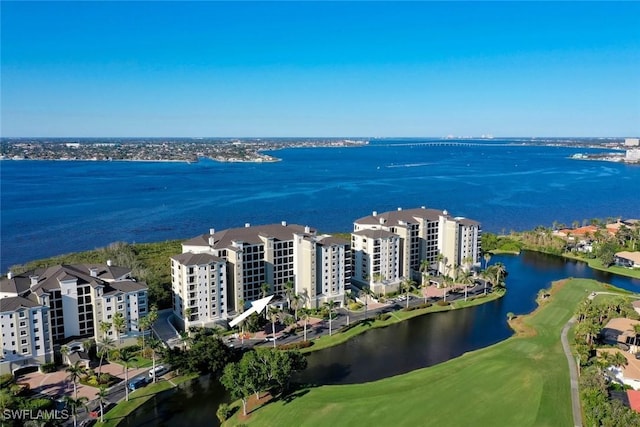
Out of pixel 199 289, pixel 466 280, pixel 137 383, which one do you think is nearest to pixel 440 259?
pixel 466 280

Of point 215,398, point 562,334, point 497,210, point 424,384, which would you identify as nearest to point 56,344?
point 215,398

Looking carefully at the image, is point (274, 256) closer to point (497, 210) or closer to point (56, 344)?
point (56, 344)

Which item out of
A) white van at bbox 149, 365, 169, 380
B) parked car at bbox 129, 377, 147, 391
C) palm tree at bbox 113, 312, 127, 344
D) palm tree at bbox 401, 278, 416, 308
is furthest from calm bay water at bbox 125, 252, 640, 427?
palm tree at bbox 113, 312, 127, 344

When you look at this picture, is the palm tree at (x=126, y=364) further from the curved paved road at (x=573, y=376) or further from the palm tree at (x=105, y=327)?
the curved paved road at (x=573, y=376)

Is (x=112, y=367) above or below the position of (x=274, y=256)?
below

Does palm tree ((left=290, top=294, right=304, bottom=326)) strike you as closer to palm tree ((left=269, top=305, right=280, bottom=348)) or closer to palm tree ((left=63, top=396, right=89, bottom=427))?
palm tree ((left=269, top=305, right=280, bottom=348))

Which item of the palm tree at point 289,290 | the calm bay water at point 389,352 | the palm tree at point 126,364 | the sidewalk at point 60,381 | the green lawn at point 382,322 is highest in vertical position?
the palm tree at point 289,290

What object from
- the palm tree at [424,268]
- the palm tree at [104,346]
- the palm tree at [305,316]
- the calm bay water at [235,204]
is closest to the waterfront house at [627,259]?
the calm bay water at [235,204]
